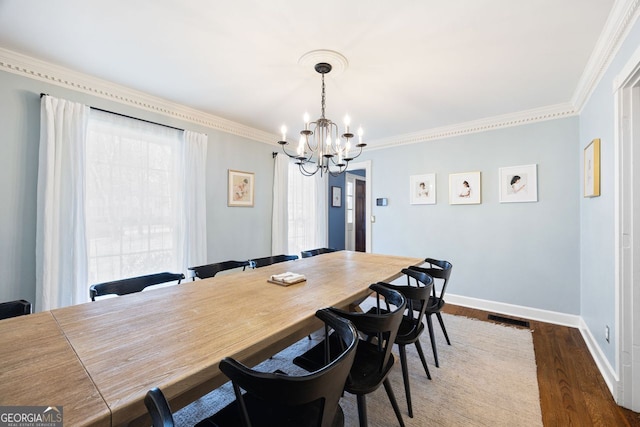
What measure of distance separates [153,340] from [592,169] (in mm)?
3462

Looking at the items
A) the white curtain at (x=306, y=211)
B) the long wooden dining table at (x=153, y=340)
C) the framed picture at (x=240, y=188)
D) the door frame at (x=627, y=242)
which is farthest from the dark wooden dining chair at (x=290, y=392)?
the white curtain at (x=306, y=211)

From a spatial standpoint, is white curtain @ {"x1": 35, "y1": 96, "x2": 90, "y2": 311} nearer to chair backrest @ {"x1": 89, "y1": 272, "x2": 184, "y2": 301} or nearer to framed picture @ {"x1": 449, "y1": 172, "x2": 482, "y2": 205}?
chair backrest @ {"x1": 89, "y1": 272, "x2": 184, "y2": 301}

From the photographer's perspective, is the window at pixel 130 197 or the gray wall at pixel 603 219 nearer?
the gray wall at pixel 603 219

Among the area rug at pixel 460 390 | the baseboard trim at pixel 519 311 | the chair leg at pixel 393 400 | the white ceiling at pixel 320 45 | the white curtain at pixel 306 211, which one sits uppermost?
the white ceiling at pixel 320 45

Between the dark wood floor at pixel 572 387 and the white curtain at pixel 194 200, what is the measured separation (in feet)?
10.8

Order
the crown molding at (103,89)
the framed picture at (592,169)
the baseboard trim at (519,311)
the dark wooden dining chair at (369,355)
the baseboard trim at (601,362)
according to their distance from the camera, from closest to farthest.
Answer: the dark wooden dining chair at (369,355)
the baseboard trim at (601,362)
the crown molding at (103,89)
the framed picture at (592,169)
the baseboard trim at (519,311)

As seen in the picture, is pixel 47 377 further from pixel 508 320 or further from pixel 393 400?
pixel 508 320

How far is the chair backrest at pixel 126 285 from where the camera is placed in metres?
1.67

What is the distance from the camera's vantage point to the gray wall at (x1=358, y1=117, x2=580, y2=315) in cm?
302

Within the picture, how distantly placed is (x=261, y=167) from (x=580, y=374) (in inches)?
158

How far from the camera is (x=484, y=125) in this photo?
11.4 ft

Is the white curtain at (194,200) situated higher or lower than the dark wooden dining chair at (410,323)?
higher

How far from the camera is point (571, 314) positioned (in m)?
2.99

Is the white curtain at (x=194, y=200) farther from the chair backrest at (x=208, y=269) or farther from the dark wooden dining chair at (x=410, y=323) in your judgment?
the dark wooden dining chair at (x=410, y=323)
